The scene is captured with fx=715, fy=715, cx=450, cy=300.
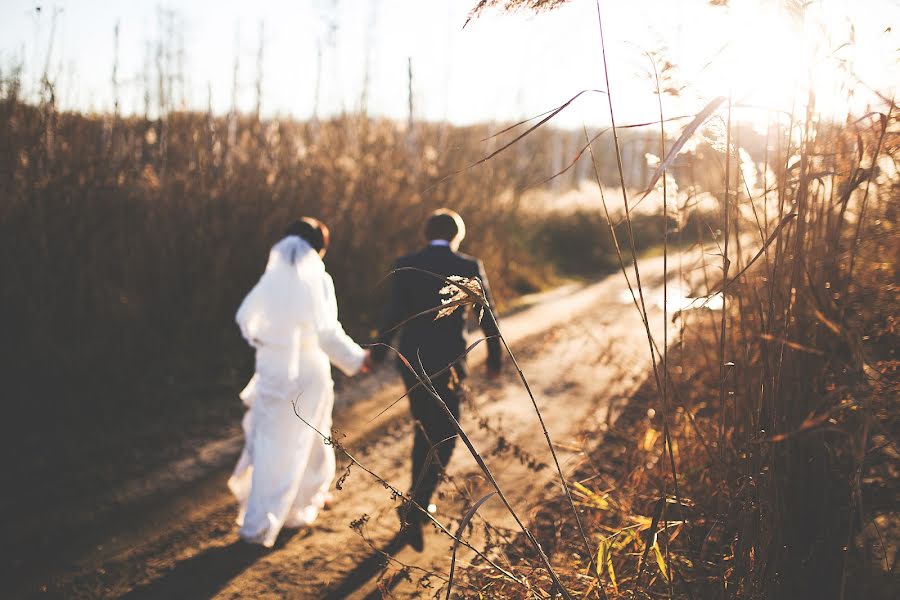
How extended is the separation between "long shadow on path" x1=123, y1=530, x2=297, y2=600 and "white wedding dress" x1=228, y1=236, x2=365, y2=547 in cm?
23

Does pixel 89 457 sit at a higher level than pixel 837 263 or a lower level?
lower

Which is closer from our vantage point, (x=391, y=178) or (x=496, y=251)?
(x=391, y=178)

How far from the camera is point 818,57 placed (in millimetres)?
2051

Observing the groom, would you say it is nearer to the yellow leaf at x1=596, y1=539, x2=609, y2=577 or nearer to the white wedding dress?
the white wedding dress

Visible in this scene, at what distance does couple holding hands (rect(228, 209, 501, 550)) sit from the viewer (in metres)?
4.24

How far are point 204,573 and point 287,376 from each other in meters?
1.17

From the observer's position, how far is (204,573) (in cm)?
375

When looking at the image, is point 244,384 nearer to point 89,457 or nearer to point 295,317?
point 89,457

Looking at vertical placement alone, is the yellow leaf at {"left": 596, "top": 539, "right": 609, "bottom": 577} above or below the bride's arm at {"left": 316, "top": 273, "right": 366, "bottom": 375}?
below

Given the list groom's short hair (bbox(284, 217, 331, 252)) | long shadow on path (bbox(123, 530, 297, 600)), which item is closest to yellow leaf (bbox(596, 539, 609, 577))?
long shadow on path (bbox(123, 530, 297, 600))

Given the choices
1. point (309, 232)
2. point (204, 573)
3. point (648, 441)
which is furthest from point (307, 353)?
point (648, 441)

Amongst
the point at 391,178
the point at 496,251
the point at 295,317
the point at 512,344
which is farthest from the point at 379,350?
the point at 496,251

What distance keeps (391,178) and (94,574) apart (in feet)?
24.6

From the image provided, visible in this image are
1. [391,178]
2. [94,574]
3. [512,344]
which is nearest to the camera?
[94,574]
